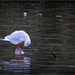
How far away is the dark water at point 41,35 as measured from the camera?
8269 millimetres

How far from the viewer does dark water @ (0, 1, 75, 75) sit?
326 inches

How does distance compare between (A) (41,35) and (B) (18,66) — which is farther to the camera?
(A) (41,35)

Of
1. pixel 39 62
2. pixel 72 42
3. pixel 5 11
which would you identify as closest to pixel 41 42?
pixel 72 42

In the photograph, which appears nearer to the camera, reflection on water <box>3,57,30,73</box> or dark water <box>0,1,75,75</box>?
reflection on water <box>3,57,30,73</box>

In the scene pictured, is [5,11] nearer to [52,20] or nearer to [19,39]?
[52,20]

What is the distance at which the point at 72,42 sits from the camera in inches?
449

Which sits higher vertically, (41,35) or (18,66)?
(18,66)

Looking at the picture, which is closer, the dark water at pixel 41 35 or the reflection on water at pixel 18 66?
the reflection on water at pixel 18 66

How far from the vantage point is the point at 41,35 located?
1270 cm

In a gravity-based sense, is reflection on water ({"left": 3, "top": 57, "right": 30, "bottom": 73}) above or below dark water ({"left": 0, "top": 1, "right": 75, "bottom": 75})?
above

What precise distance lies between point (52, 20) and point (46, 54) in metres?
7.11

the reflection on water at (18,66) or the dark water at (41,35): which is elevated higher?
the reflection on water at (18,66)

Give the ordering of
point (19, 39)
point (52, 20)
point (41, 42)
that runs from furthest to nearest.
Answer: point (52, 20)
point (41, 42)
point (19, 39)

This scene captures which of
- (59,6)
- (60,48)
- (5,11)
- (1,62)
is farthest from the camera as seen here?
(59,6)
